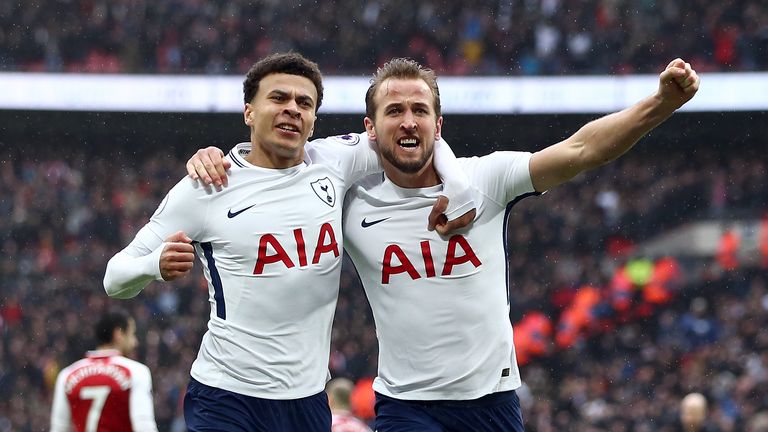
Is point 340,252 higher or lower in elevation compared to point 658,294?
higher

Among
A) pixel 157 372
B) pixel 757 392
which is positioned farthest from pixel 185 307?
pixel 757 392

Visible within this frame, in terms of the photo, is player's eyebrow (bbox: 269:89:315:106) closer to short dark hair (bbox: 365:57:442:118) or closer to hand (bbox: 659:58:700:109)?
short dark hair (bbox: 365:57:442:118)

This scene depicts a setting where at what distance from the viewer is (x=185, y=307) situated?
62.6 feet

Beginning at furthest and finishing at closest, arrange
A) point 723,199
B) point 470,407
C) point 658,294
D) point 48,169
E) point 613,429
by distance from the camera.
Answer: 1. point 48,169
2. point 723,199
3. point 658,294
4. point 613,429
5. point 470,407

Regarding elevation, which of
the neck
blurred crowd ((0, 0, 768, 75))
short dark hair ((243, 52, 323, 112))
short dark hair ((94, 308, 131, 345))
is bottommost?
short dark hair ((94, 308, 131, 345))

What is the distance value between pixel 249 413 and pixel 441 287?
2.77 ft

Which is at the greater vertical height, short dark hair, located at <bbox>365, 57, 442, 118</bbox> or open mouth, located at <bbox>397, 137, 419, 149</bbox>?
short dark hair, located at <bbox>365, 57, 442, 118</bbox>

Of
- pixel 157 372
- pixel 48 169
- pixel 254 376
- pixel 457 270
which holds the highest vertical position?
pixel 48 169

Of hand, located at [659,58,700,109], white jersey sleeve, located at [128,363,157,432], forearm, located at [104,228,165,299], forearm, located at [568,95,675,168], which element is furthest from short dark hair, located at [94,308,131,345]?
hand, located at [659,58,700,109]

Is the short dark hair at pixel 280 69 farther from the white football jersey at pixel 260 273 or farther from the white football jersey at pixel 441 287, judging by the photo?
the white football jersey at pixel 441 287

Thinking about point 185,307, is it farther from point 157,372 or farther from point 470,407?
point 470,407

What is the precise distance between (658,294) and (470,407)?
1458 cm

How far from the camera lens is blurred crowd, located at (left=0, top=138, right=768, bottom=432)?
16.0 metres

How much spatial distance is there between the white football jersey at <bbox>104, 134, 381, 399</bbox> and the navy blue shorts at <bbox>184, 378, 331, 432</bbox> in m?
0.03
